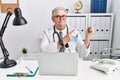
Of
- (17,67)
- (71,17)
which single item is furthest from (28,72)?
(71,17)

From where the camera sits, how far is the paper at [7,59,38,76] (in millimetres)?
1284

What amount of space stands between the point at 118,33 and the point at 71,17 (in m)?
0.75

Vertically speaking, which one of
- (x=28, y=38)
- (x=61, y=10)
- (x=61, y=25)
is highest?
(x=61, y=10)

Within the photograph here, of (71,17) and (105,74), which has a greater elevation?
(71,17)

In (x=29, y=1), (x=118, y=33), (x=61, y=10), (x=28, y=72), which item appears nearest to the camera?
(x=28, y=72)

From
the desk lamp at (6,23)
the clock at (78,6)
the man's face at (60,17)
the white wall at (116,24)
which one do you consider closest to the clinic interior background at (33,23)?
the white wall at (116,24)

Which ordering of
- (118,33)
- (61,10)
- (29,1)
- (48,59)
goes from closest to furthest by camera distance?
(48,59) < (61,10) < (118,33) < (29,1)

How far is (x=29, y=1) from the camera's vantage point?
283 centimetres

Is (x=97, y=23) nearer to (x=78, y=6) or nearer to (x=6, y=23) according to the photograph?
(x=78, y=6)

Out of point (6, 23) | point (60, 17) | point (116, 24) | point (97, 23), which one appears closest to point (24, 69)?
point (6, 23)

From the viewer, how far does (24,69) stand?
1374 mm

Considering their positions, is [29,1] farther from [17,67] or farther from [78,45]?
[17,67]

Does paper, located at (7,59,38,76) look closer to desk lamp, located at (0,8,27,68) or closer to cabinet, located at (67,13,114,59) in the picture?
desk lamp, located at (0,8,27,68)

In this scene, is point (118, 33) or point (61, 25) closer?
point (61, 25)
